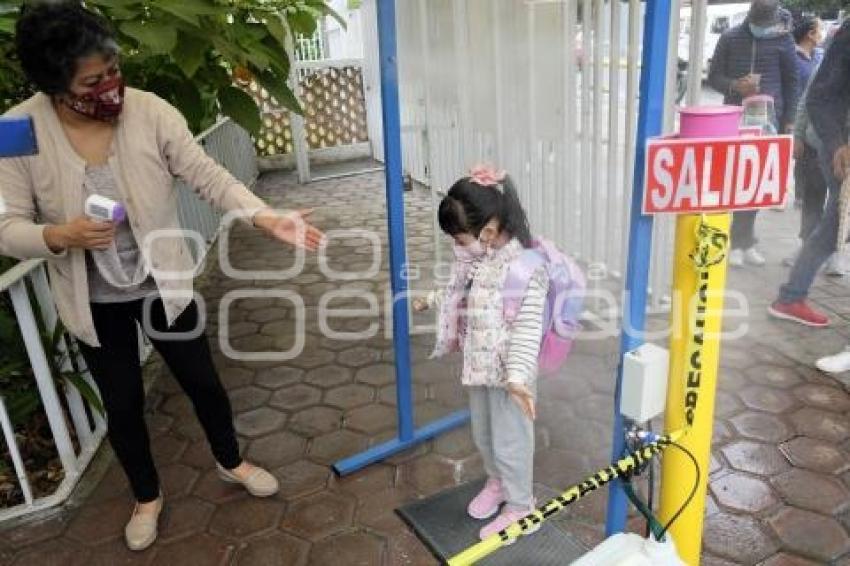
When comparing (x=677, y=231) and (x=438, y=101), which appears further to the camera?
(x=438, y=101)

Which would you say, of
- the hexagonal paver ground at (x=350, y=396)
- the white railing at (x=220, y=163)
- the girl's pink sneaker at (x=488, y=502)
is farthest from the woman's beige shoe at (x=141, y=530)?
the white railing at (x=220, y=163)

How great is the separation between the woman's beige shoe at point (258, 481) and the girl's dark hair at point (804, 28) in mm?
5081

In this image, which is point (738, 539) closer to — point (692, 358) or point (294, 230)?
point (692, 358)

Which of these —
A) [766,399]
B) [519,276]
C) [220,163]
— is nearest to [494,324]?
[519,276]

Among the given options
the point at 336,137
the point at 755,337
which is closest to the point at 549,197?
the point at 755,337

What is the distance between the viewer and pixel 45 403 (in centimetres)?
264

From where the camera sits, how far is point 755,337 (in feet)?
12.0

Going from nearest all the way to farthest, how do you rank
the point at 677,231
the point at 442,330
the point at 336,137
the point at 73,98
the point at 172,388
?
the point at 677,231 → the point at 73,98 → the point at 442,330 → the point at 172,388 → the point at 336,137

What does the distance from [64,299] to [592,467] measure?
2.02m

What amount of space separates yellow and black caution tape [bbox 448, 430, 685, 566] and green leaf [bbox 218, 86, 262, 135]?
5.55ft

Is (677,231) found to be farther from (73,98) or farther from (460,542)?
(73,98)

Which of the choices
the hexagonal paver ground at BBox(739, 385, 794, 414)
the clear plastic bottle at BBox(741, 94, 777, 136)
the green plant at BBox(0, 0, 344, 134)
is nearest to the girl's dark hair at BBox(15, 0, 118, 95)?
the green plant at BBox(0, 0, 344, 134)

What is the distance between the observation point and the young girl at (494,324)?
6.47 feet

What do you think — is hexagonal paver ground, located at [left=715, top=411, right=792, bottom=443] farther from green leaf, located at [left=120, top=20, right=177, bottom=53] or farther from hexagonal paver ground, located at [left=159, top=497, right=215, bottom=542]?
green leaf, located at [left=120, top=20, right=177, bottom=53]
